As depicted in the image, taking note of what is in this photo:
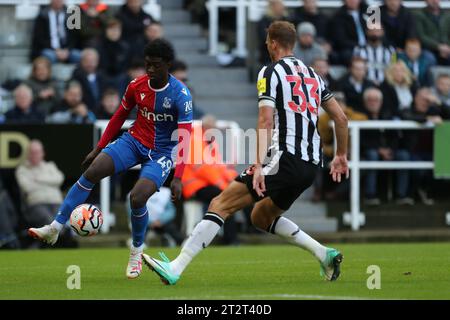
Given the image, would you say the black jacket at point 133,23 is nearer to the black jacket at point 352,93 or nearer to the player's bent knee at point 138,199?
the black jacket at point 352,93

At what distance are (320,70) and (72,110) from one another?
13.1 feet

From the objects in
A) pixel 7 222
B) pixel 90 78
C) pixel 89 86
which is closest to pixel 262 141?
pixel 7 222

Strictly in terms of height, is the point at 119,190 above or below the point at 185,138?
below

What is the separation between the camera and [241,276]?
39.2ft

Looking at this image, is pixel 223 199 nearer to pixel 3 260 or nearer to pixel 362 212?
pixel 3 260

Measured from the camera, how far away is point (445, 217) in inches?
774

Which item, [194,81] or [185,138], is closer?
[185,138]

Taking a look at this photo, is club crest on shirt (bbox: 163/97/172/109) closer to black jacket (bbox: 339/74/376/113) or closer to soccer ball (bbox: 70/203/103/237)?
soccer ball (bbox: 70/203/103/237)

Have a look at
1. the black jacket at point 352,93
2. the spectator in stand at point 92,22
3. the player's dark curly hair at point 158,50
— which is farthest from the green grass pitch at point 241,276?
the spectator in stand at point 92,22

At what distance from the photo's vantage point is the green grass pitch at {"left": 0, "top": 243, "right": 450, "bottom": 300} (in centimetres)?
1005

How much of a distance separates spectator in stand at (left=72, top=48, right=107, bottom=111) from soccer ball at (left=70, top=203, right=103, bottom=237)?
774 cm

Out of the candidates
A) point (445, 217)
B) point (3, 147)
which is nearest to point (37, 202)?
point (3, 147)
